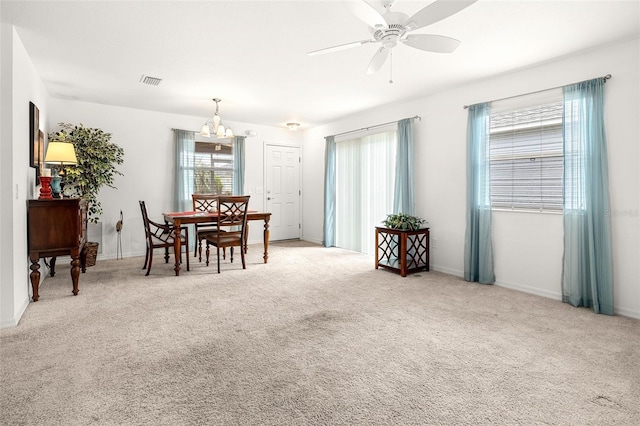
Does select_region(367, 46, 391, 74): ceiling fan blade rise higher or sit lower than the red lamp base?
higher

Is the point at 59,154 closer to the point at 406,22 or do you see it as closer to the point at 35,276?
the point at 35,276

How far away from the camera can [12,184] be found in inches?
116

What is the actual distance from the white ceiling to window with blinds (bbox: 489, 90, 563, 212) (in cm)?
49

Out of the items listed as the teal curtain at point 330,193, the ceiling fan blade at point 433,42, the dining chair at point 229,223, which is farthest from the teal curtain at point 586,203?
the teal curtain at point 330,193

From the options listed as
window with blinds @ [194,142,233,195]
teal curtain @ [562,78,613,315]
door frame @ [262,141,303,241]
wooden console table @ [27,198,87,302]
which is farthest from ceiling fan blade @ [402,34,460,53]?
door frame @ [262,141,303,241]

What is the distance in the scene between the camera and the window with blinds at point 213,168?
6.58 meters

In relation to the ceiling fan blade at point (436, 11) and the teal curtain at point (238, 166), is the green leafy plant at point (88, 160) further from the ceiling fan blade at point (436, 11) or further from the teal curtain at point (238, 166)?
the ceiling fan blade at point (436, 11)

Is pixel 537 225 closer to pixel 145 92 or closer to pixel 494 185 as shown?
pixel 494 185

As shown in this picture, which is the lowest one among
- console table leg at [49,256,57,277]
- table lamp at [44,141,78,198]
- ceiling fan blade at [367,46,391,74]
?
console table leg at [49,256,57,277]

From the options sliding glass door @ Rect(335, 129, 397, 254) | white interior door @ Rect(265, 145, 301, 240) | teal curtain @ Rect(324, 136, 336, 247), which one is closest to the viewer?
sliding glass door @ Rect(335, 129, 397, 254)

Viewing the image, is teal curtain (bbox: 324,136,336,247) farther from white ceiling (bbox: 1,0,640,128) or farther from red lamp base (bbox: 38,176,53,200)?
red lamp base (bbox: 38,176,53,200)

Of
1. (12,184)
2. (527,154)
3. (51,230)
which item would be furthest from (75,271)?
(527,154)

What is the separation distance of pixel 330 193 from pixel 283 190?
1.27 metres

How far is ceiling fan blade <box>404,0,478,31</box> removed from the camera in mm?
1996
